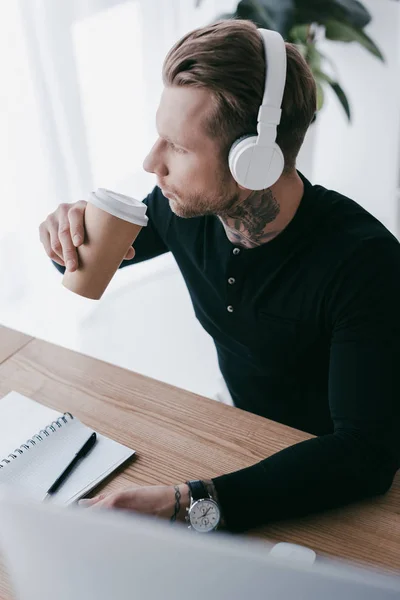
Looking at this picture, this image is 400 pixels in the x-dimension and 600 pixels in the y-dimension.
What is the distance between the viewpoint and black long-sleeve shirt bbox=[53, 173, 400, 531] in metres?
0.82

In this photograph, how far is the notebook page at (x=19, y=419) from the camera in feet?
3.04

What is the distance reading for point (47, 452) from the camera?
2.95 ft

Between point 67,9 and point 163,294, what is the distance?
112cm

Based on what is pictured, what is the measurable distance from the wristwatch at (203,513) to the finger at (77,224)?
1.30 ft

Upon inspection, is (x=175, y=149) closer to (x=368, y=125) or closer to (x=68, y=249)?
(x=68, y=249)

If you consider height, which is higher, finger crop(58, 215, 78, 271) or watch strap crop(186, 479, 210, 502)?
finger crop(58, 215, 78, 271)

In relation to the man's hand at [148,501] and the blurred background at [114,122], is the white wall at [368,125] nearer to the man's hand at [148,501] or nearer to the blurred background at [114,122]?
→ the blurred background at [114,122]

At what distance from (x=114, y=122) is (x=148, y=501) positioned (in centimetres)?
159

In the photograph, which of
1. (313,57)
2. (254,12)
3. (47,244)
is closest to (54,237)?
(47,244)

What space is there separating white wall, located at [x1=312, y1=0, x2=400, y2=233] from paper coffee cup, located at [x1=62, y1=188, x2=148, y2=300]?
1804 mm

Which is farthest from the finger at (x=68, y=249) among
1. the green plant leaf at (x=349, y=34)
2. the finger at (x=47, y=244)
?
the green plant leaf at (x=349, y=34)

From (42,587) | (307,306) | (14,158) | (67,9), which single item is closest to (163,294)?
(14,158)

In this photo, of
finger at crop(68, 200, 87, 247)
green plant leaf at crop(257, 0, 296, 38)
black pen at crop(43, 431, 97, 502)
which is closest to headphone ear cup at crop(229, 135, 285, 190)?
finger at crop(68, 200, 87, 247)

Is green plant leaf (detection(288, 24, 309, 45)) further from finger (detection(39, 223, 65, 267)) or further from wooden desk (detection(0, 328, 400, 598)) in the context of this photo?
wooden desk (detection(0, 328, 400, 598))
